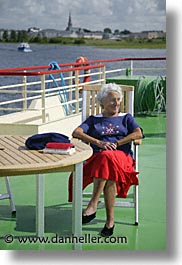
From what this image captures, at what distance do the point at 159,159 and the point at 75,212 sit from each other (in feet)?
8.94

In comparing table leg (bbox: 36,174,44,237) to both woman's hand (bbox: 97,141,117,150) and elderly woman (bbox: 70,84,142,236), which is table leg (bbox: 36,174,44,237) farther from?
woman's hand (bbox: 97,141,117,150)

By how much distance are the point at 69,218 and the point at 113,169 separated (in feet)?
2.05

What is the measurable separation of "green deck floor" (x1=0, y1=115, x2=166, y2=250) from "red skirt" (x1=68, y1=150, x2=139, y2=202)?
27 cm

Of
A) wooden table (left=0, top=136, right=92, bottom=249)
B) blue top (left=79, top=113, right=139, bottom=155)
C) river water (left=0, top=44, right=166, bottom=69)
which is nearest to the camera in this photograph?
wooden table (left=0, top=136, right=92, bottom=249)

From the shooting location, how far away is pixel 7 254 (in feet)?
10.3

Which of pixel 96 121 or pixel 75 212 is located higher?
pixel 96 121

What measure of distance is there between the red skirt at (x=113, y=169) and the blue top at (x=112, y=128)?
0.12 metres

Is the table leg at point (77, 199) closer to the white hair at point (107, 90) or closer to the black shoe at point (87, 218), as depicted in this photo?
the black shoe at point (87, 218)

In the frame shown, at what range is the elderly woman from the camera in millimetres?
3377

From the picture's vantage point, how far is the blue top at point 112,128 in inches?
141

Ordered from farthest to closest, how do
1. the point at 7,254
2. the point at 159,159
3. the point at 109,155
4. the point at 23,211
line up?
the point at 159,159 → the point at 23,211 → the point at 109,155 → the point at 7,254

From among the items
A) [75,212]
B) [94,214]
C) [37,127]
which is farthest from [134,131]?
[37,127]

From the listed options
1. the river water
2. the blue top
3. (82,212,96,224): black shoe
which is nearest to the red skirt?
the blue top

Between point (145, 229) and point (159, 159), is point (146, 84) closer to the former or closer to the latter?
point (159, 159)
